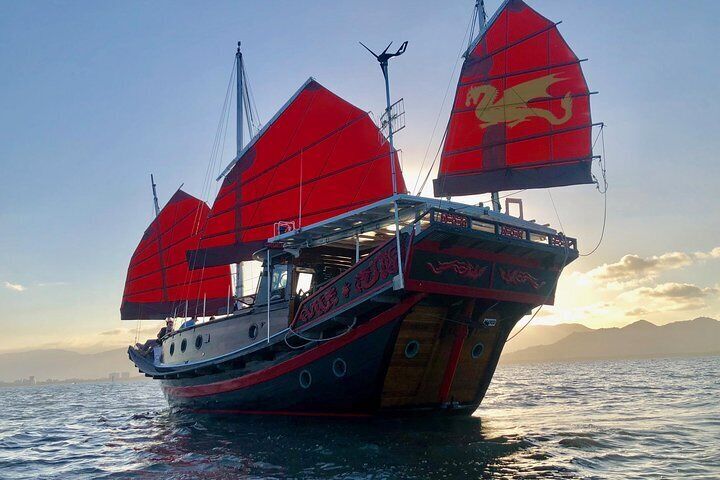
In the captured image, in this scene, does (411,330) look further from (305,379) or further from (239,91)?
(239,91)

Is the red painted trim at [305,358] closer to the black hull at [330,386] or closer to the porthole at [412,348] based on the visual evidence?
the black hull at [330,386]

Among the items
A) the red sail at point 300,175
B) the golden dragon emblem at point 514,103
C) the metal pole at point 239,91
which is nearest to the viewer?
A: the golden dragon emblem at point 514,103

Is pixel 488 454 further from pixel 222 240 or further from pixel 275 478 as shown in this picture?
pixel 222 240

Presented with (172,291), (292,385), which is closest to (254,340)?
(292,385)

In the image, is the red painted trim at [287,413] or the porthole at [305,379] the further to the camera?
the porthole at [305,379]

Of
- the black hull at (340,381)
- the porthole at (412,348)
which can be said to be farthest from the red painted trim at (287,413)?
the porthole at (412,348)

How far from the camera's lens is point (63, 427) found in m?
21.5

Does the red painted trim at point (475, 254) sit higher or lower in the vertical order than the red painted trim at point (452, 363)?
higher

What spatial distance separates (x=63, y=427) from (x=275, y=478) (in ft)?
52.6

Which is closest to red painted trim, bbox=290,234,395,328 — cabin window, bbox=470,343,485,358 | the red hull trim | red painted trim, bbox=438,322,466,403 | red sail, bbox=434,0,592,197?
the red hull trim

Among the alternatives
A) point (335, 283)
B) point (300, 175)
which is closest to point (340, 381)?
point (335, 283)

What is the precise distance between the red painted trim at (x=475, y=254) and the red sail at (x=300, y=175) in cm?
803

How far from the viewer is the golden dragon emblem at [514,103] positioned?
68.3ft

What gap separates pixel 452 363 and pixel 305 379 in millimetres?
3822
